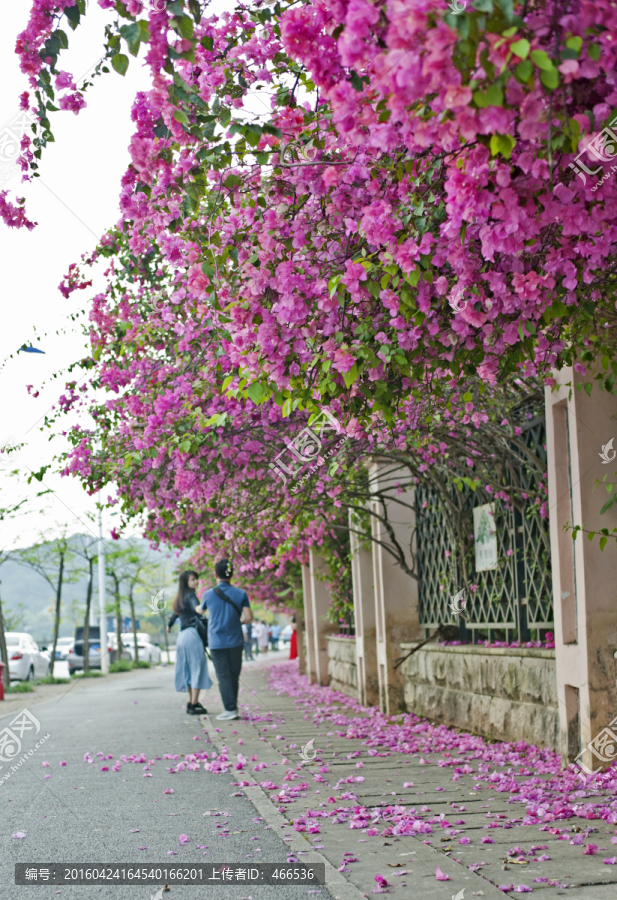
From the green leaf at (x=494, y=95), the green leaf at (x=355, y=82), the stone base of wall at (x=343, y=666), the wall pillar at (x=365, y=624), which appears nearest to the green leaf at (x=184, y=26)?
the green leaf at (x=355, y=82)

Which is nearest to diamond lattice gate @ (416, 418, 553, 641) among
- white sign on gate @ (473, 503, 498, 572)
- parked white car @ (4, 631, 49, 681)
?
white sign on gate @ (473, 503, 498, 572)

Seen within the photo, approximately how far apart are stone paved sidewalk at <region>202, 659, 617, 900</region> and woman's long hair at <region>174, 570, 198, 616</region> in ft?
8.94

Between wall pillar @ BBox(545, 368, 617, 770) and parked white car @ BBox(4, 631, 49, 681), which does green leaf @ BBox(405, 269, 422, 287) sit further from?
parked white car @ BBox(4, 631, 49, 681)

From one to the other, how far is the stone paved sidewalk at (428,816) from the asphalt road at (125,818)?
8.7 inches

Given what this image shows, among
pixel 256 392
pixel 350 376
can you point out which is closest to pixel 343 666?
pixel 256 392

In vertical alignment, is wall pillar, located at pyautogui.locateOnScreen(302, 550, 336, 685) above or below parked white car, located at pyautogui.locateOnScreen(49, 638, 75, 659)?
above

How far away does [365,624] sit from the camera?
1277 cm

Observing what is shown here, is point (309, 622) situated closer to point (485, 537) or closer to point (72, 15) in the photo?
point (485, 537)

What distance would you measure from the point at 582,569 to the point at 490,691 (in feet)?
8.46

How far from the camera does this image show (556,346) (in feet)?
15.2

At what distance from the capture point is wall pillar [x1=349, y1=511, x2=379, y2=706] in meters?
12.7

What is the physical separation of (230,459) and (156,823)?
3457mm

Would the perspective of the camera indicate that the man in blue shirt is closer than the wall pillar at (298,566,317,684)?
Yes

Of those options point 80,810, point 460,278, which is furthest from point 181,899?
point 460,278
